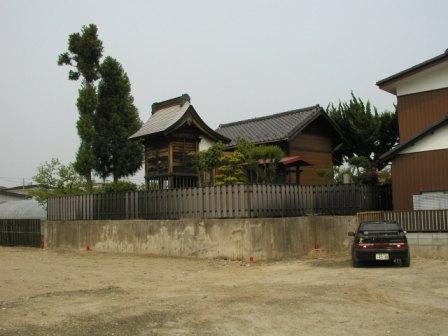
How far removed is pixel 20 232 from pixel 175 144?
10422 mm

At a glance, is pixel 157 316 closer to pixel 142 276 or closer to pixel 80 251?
pixel 142 276

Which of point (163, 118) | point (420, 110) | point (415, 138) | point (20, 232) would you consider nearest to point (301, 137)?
point (420, 110)

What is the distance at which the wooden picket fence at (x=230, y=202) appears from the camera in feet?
58.6

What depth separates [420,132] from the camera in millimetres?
21266

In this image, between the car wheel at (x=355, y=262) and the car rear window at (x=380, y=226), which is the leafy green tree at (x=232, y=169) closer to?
the car rear window at (x=380, y=226)

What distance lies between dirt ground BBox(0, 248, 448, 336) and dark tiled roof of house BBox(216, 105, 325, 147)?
12.0 meters

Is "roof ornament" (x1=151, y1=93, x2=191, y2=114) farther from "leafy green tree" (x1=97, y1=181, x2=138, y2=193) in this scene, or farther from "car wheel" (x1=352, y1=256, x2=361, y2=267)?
"car wheel" (x1=352, y1=256, x2=361, y2=267)

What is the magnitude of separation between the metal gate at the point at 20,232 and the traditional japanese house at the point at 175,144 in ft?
21.9

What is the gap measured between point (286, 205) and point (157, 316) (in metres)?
11.1

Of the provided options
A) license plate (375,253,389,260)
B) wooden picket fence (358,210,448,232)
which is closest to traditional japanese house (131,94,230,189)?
wooden picket fence (358,210,448,232)

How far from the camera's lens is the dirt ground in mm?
7785

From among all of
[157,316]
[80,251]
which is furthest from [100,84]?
[157,316]

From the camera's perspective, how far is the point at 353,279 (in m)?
12.8

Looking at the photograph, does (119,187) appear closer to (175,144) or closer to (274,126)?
(175,144)
